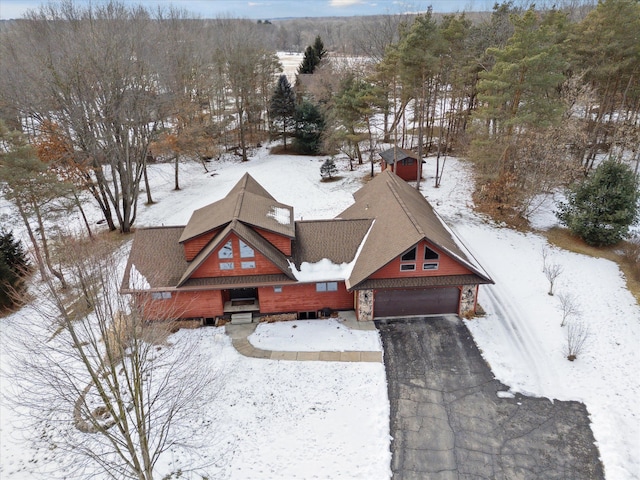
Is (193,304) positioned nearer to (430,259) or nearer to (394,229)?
(394,229)

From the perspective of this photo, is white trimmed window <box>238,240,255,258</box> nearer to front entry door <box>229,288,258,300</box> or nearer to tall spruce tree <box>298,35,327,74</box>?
front entry door <box>229,288,258,300</box>

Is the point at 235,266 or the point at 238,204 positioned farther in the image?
the point at 238,204

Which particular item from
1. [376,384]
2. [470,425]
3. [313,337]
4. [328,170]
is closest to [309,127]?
[328,170]

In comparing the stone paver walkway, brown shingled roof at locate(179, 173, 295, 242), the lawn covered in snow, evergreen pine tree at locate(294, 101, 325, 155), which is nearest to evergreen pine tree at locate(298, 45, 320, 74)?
evergreen pine tree at locate(294, 101, 325, 155)

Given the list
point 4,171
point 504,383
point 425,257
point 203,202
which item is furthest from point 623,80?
point 4,171

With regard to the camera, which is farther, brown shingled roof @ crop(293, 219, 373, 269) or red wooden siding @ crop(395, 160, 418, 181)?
red wooden siding @ crop(395, 160, 418, 181)

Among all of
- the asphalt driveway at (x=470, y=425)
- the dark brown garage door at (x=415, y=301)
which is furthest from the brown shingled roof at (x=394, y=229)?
the asphalt driveway at (x=470, y=425)

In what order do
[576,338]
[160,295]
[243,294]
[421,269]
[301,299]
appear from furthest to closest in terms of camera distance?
[243,294], [301,299], [160,295], [421,269], [576,338]
